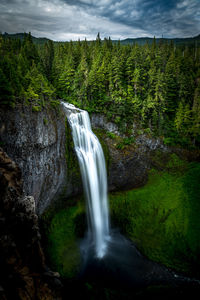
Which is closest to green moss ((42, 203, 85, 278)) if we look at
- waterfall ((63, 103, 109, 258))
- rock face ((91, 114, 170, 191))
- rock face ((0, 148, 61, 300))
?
waterfall ((63, 103, 109, 258))

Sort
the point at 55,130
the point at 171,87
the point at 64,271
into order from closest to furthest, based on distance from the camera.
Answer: the point at 64,271, the point at 55,130, the point at 171,87

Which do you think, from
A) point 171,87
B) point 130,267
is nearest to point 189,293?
point 130,267

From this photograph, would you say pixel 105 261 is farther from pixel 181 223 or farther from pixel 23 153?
pixel 23 153

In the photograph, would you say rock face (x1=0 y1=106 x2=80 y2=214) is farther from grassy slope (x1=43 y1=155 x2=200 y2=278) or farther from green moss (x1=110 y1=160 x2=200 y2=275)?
green moss (x1=110 y1=160 x2=200 y2=275)

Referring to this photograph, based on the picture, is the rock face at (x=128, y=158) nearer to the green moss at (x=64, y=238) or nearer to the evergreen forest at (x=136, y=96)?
the evergreen forest at (x=136, y=96)

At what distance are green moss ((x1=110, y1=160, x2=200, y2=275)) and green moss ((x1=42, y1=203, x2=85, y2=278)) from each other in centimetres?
501

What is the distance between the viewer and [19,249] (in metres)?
7.68

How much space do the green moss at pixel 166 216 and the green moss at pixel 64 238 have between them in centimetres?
501

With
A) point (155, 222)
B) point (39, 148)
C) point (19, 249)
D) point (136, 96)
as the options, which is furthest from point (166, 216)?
point (136, 96)

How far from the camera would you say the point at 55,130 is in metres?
17.8

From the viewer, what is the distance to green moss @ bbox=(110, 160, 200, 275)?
16891 millimetres

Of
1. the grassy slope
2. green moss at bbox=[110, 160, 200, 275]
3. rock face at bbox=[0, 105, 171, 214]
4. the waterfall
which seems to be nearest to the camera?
rock face at bbox=[0, 105, 171, 214]

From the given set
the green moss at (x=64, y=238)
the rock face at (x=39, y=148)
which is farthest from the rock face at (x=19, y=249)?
the green moss at (x=64, y=238)

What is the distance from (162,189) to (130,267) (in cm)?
1126
